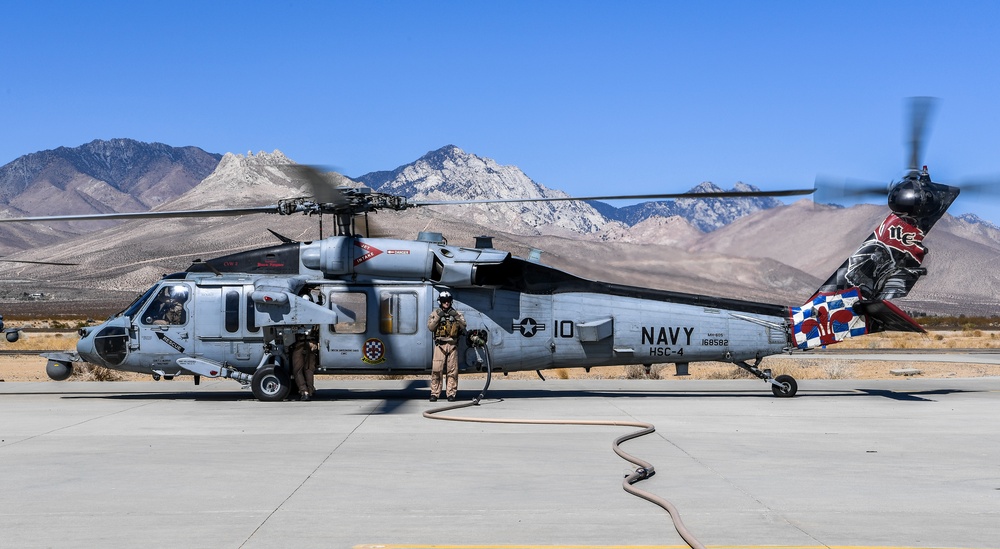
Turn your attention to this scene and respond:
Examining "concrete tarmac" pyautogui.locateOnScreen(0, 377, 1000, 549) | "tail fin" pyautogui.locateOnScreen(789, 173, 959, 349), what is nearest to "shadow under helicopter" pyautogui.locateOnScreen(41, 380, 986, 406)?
"concrete tarmac" pyautogui.locateOnScreen(0, 377, 1000, 549)

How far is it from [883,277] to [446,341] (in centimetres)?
881

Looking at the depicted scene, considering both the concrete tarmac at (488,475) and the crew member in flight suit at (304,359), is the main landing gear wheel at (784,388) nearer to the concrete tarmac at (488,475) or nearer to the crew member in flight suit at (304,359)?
the concrete tarmac at (488,475)

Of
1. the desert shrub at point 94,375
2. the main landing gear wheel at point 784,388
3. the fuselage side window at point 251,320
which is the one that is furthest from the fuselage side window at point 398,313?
the desert shrub at point 94,375

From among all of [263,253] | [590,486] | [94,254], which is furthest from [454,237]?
[590,486]

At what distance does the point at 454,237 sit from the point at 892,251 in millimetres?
132742

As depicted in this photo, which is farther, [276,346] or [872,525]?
[276,346]

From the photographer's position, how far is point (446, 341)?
18.0m

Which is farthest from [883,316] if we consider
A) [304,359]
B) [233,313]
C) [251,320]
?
[233,313]

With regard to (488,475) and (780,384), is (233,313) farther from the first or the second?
(780,384)

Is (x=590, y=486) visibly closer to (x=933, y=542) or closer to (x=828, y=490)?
(x=828, y=490)

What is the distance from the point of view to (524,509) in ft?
27.1

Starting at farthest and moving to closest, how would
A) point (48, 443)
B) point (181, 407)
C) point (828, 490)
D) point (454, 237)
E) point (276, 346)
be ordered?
point (454, 237) < point (276, 346) < point (181, 407) < point (48, 443) < point (828, 490)

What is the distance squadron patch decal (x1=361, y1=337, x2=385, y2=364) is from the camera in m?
18.3

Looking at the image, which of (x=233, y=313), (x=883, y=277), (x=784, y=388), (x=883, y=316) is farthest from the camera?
(x=883, y=277)
